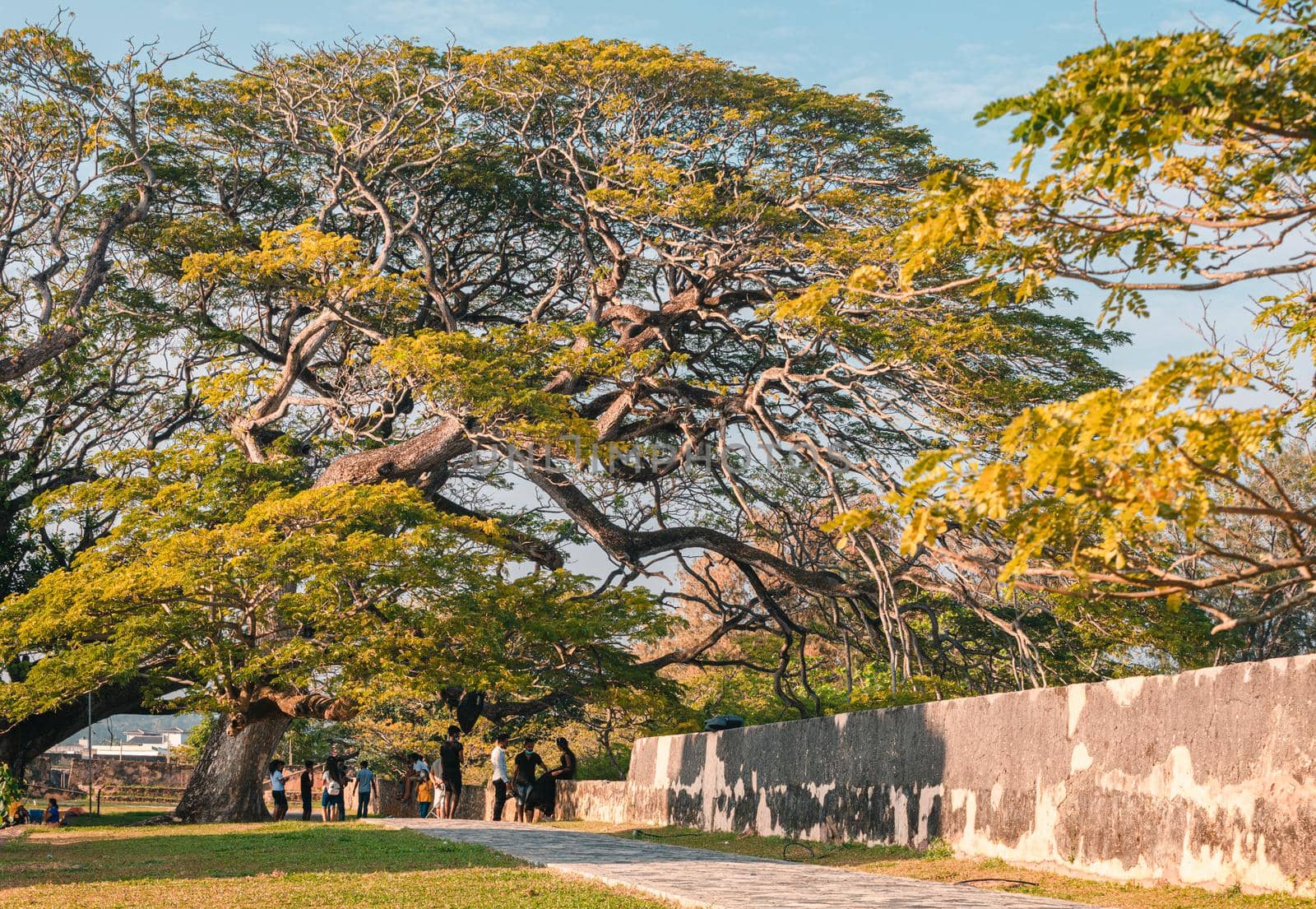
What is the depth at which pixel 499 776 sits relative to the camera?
15.8 m

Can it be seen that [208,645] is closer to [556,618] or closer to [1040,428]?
[556,618]

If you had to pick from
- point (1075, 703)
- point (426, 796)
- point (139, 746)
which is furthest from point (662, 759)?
point (139, 746)

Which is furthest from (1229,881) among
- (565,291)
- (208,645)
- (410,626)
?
(565,291)

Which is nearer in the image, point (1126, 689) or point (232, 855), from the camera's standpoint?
point (1126, 689)

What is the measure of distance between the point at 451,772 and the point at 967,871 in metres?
9.85

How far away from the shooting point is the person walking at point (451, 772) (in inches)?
628

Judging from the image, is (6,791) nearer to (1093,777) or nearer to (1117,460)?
(1093,777)

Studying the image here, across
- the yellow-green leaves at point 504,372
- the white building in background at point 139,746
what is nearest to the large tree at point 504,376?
the yellow-green leaves at point 504,372

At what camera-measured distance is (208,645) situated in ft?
48.3

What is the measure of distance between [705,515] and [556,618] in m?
3.40

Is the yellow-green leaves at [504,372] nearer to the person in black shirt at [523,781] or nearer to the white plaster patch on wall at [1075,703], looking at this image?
Result: the person in black shirt at [523,781]

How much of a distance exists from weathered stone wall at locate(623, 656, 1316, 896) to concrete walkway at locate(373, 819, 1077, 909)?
2.53 ft

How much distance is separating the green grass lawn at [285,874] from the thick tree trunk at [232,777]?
4.22m

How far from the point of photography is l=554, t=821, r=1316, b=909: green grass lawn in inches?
219
